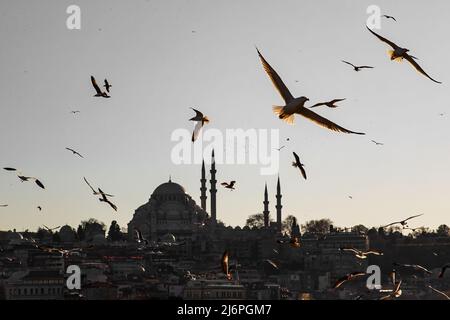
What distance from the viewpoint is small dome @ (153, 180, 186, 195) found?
15825 cm

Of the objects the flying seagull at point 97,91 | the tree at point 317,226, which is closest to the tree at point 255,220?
the tree at point 317,226

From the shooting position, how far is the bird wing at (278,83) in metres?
17.6

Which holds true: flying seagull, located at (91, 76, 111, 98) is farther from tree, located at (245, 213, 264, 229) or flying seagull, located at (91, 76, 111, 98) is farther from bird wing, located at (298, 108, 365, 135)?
tree, located at (245, 213, 264, 229)

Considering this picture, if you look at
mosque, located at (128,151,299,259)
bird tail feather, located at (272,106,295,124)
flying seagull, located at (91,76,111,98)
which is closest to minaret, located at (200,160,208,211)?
mosque, located at (128,151,299,259)

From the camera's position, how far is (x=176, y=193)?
→ 158 m

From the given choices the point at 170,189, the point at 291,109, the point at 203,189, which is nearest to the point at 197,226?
the point at 170,189

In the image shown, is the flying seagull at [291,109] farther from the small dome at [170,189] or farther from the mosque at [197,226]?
the small dome at [170,189]

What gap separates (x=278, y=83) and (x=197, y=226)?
133373mm

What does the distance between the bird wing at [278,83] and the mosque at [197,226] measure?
114064 mm

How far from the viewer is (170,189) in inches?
6230

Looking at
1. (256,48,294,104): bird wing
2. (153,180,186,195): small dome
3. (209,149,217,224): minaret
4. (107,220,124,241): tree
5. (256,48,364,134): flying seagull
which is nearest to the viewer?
(256,48,294,104): bird wing
